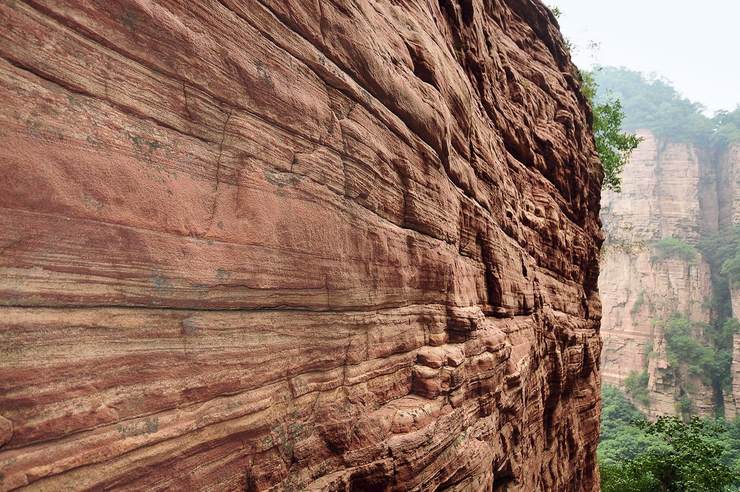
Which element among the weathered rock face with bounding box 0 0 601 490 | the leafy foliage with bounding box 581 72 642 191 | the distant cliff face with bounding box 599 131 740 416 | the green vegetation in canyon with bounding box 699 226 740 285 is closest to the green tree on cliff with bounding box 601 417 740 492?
the leafy foliage with bounding box 581 72 642 191

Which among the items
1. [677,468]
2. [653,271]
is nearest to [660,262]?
[653,271]

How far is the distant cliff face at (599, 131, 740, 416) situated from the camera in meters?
48.0

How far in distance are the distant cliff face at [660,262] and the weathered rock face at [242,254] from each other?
4892 centimetres

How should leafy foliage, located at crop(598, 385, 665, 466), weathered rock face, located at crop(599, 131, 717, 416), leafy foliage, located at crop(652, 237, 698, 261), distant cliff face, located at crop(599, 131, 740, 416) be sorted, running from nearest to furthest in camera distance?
leafy foliage, located at crop(598, 385, 665, 466)
distant cliff face, located at crop(599, 131, 740, 416)
weathered rock face, located at crop(599, 131, 717, 416)
leafy foliage, located at crop(652, 237, 698, 261)

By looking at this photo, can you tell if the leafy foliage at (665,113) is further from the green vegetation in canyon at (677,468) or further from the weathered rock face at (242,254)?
the weathered rock face at (242,254)

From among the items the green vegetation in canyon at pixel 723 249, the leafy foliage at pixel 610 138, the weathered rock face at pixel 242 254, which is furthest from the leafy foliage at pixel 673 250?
the weathered rock face at pixel 242 254

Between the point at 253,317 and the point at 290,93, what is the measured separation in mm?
2239

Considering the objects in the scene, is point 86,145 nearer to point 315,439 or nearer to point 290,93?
point 290,93

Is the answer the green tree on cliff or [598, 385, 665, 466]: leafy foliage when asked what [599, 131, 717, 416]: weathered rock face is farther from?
the green tree on cliff

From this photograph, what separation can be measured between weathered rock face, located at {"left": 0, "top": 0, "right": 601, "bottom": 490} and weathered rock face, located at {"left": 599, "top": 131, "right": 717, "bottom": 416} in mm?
48973

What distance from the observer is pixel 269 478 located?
140 inches

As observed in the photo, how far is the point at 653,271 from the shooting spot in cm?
5766

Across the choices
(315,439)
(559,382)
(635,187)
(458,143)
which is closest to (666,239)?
(635,187)

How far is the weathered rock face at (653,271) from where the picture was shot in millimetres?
49794
